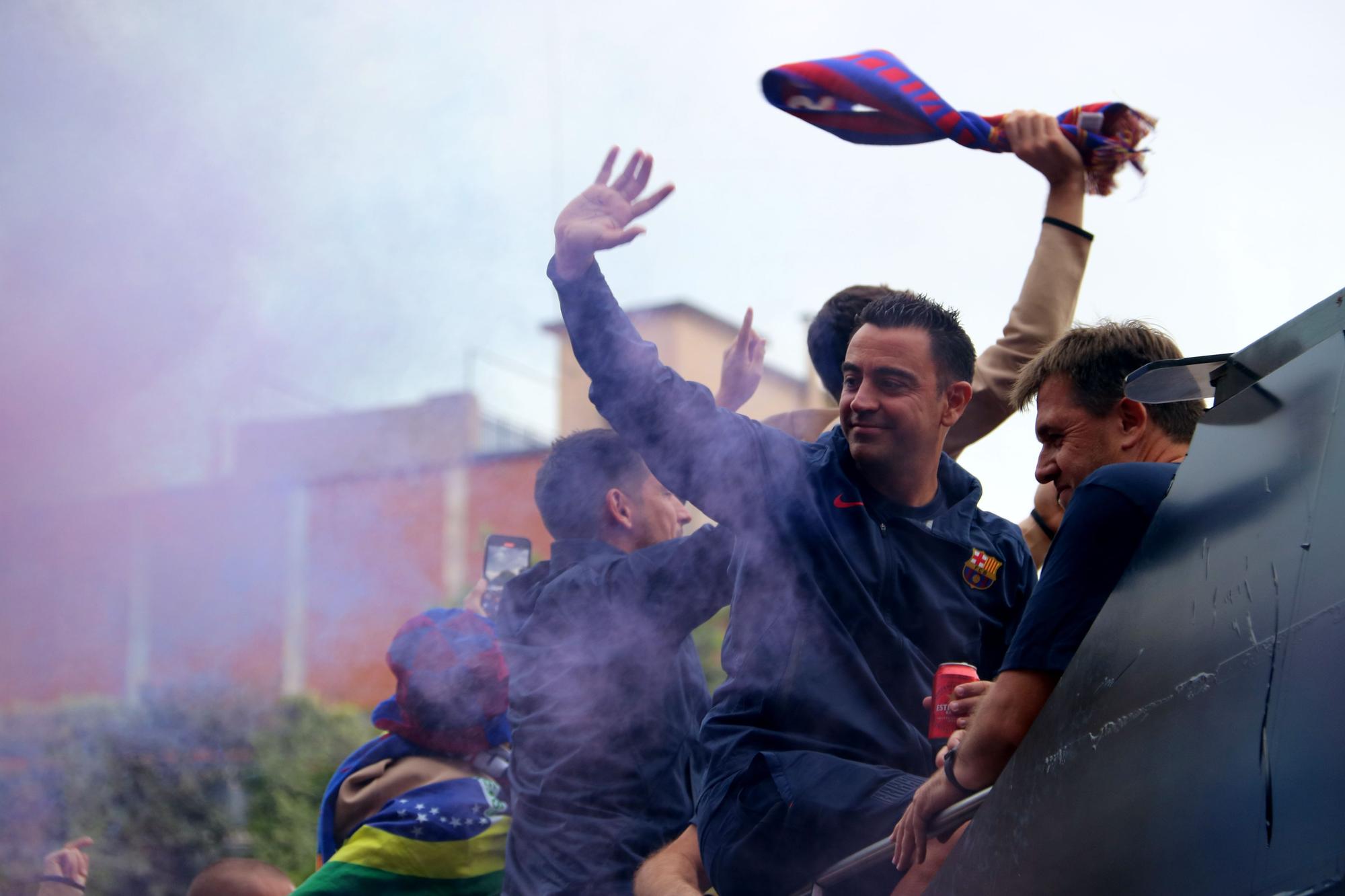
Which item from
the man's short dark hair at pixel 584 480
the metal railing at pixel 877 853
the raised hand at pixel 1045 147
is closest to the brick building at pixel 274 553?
the man's short dark hair at pixel 584 480

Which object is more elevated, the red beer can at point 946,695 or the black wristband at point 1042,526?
the black wristband at point 1042,526

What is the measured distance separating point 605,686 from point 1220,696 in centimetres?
182

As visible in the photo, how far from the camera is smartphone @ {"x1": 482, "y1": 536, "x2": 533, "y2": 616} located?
12.2 ft

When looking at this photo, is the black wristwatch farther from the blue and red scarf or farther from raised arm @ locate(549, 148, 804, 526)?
the blue and red scarf

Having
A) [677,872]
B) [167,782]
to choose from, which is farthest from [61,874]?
[167,782]

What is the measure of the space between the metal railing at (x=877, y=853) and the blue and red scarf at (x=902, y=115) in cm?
172

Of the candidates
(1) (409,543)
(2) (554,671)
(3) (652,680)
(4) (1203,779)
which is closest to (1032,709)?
(4) (1203,779)

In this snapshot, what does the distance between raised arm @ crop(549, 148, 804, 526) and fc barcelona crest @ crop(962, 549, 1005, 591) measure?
391 millimetres

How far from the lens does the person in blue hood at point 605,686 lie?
3021 millimetres

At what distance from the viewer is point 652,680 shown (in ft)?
10.3

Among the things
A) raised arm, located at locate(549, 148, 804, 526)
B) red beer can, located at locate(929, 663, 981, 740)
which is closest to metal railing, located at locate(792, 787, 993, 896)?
red beer can, located at locate(929, 663, 981, 740)

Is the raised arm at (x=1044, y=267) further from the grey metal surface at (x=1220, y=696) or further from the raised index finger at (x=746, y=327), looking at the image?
the grey metal surface at (x=1220, y=696)

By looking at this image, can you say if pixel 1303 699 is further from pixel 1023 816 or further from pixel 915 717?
pixel 915 717

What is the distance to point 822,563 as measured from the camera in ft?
8.14
